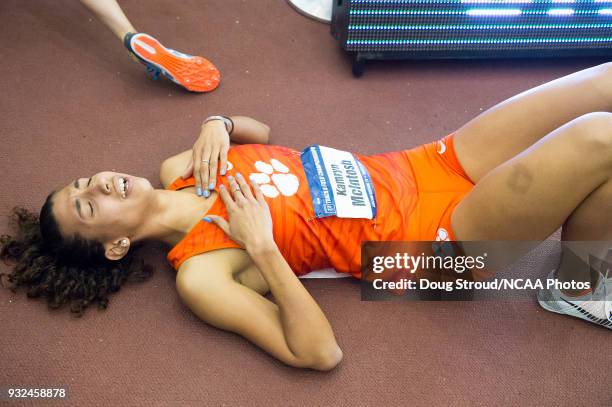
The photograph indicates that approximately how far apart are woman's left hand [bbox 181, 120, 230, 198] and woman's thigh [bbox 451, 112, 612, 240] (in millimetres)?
631

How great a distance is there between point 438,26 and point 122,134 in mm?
1199

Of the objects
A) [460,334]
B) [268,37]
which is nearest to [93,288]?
[460,334]

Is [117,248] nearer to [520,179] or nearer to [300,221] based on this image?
[300,221]

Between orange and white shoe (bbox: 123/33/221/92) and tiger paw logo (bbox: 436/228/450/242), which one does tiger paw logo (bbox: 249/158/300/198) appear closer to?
tiger paw logo (bbox: 436/228/450/242)

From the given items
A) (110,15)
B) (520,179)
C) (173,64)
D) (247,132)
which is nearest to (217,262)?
(247,132)

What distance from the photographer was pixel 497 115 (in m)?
1.35

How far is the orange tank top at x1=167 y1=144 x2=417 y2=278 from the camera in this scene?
1281 millimetres

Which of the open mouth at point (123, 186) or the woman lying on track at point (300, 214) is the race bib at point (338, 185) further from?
Result: the open mouth at point (123, 186)

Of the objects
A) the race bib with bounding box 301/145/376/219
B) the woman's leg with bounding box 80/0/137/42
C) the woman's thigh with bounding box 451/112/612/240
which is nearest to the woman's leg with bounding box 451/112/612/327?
the woman's thigh with bounding box 451/112/612/240

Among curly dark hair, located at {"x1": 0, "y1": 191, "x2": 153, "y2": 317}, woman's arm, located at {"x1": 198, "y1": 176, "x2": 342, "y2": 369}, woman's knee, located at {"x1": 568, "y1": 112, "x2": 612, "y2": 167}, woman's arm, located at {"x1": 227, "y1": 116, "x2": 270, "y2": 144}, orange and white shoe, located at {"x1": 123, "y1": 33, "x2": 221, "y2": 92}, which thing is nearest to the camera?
woman's knee, located at {"x1": 568, "y1": 112, "x2": 612, "y2": 167}

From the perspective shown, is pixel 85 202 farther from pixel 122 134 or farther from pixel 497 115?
pixel 497 115

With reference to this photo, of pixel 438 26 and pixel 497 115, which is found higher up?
pixel 438 26

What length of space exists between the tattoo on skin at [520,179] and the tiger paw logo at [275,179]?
50 cm

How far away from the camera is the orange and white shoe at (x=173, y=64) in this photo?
186 cm
